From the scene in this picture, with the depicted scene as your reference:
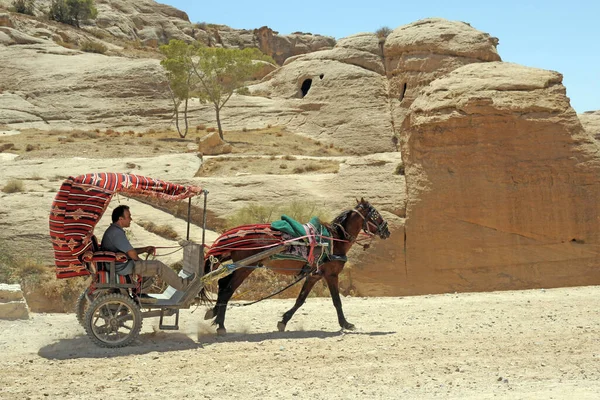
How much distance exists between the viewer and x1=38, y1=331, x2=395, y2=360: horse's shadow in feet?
29.1

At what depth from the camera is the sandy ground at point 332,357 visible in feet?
23.9

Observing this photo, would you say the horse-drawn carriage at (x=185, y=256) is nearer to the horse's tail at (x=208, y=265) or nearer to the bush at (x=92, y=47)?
the horse's tail at (x=208, y=265)

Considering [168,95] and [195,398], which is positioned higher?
[168,95]

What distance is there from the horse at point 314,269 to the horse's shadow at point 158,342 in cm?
26

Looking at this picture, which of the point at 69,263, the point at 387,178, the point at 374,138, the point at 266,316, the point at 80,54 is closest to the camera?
the point at 69,263

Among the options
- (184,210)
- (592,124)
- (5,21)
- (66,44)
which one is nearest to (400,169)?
(184,210)

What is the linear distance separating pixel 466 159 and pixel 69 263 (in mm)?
12082

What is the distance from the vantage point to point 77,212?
8945mm

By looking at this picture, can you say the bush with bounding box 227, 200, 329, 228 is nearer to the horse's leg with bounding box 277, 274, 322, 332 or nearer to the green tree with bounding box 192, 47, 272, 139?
the horse's leg with bounding box 277, 274, 322, 332

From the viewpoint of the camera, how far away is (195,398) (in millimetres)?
7035

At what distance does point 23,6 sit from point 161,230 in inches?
2153

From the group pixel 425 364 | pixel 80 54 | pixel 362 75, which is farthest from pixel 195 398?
pixel 80 54

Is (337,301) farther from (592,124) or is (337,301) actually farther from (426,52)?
(426,52)

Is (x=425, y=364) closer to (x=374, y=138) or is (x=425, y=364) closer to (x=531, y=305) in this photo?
(x=531, y=305)
